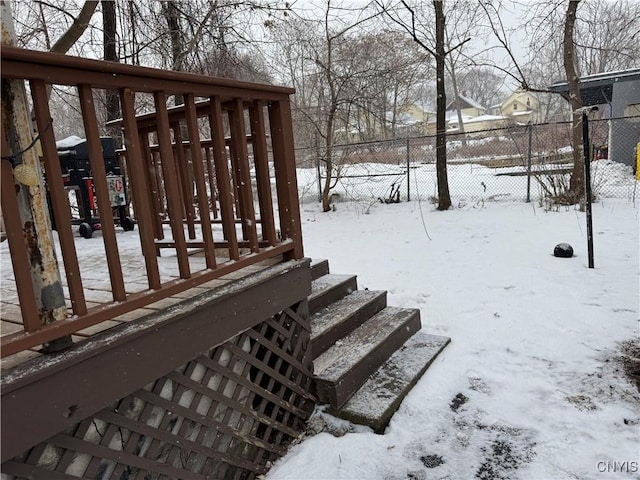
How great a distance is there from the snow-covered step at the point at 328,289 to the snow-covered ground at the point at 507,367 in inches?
30.1

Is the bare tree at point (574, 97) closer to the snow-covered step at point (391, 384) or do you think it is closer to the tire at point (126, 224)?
the snow-covered step at point (391, 384)

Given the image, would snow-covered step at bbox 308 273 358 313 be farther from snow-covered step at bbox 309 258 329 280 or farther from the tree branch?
the tree branch

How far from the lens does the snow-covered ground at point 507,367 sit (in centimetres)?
214

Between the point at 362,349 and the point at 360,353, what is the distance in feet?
0.20

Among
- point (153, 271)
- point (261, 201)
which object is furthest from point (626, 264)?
point (153, 271)

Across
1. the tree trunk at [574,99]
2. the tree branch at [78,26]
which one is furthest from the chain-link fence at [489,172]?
the tree branch at [78,26]

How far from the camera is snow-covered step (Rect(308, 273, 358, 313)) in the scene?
319cm

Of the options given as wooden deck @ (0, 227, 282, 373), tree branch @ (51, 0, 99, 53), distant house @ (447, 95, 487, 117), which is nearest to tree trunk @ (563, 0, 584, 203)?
wooden deck @ (0, 227, 282, 373)

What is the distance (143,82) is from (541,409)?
2.61 m

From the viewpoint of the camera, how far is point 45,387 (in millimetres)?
1321

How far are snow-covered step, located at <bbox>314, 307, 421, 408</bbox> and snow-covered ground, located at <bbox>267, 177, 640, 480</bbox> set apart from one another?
0.18m

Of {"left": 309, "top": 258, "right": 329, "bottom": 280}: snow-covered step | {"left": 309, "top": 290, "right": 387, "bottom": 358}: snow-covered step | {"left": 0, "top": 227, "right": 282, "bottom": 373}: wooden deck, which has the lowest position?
{"left": 309, "top": 290, "right": 387, "bottom": 358}: snow-covered step

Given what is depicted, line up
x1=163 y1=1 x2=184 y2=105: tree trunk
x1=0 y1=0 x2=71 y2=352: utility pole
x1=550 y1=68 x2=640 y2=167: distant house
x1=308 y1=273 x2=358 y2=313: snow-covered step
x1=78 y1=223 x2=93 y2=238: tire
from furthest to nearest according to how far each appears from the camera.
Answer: x1=550 y1=68 x2=640 y2=167: distant house < x1=163 y1=1 x2=184 y2=105: tree trunk < x1=78 y1=223 x2=93 y2=238: tire < x1=308 y1=273 x2=358 y2=313: snow-covered step < x1=0 y1=0 x2=71 y2=352: utility pole

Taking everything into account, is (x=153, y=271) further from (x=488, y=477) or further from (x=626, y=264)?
(x=626, y=264)
